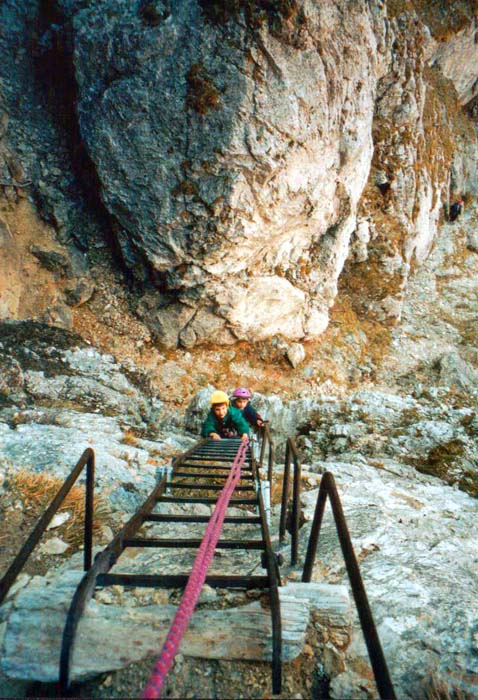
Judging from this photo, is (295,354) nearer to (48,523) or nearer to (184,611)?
(48,523)

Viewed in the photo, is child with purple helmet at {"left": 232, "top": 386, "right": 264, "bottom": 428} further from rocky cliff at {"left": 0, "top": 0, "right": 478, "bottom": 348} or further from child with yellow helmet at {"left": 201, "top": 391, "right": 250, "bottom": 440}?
rocky cliff at {"left": 0, "top": 0, "right": 478, "bottom": 348}

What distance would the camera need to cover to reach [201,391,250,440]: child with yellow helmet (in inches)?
329

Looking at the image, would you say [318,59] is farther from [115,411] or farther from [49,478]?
[49,478]

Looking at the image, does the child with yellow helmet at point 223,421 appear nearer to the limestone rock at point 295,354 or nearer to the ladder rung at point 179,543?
the ladder rung at point 179,543

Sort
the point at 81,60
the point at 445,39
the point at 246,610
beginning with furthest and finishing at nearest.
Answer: the point at 445,39 → the point at 81,60 → the point at 246,610

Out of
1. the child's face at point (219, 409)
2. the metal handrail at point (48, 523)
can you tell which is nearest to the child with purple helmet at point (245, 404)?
the child's face at point (219, 409)

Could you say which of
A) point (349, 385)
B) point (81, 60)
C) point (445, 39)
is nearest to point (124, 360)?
point (349, 385)

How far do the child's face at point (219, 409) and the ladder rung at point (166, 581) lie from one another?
237 inches

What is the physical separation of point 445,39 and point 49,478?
109 feet

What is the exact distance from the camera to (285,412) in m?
12.5

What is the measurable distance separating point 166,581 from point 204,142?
1329cm

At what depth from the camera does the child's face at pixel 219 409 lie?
8.42m

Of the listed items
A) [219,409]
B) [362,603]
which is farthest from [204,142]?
[362,603]

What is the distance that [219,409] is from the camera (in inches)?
336
